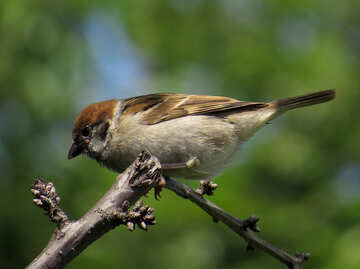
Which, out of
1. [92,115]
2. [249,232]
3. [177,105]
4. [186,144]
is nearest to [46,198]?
[249,232]

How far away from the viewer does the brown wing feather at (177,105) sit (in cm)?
402

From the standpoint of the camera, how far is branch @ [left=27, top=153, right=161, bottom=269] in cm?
184

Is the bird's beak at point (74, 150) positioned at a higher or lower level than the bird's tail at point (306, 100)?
lower

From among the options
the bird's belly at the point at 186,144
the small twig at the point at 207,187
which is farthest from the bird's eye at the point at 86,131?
the small twig at the point at 207,187

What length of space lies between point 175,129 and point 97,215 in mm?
1925

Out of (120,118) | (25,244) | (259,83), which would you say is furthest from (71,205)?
(259,83)

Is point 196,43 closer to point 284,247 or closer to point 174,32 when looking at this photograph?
point 174,32

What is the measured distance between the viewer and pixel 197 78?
5.34 m

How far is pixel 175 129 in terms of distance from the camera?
150 inches

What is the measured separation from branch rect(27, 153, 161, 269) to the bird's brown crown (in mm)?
1727

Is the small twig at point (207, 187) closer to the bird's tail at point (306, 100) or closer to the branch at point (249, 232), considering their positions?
the branch at point (249, 232)

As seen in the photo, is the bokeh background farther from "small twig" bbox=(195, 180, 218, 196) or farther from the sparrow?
"small twig" bbox=(195, 180, 218, 196)

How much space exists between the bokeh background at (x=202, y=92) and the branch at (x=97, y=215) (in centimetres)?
154

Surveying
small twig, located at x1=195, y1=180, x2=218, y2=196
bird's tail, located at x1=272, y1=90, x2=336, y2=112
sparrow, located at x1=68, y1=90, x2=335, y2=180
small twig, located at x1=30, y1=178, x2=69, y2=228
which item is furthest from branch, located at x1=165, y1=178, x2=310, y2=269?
bird's tail, located at x1=272, y1=90, x2=336, y2=112
